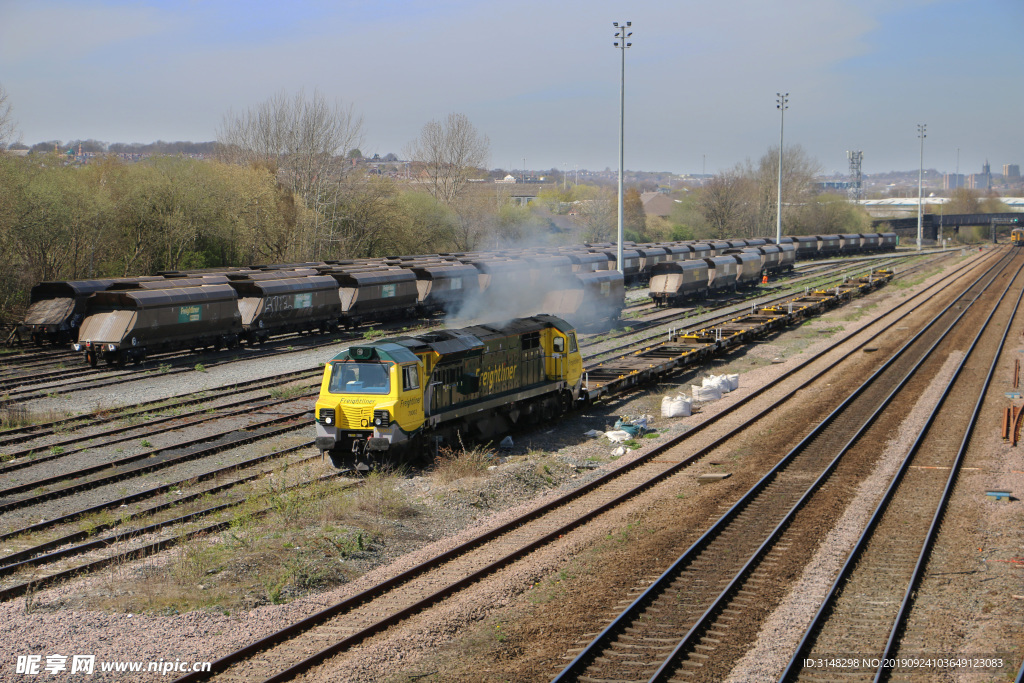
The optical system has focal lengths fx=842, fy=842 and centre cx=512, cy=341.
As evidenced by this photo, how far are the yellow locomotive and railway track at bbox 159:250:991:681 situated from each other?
377cm

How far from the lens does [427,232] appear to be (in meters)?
77.4

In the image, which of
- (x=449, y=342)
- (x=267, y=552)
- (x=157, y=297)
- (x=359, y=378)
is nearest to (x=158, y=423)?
(x=359, y=378)

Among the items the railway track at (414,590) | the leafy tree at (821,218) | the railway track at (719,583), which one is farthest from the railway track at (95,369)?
the leafy tree at (821,218)

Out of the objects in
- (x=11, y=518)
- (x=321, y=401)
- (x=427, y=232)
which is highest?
(x=427, y=232)

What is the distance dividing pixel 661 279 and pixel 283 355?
83.7ft

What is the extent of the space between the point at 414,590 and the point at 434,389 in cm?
719

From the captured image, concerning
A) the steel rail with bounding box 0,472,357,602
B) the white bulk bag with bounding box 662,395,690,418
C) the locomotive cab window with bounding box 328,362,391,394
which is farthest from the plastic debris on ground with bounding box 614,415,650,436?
the steel rail with bounding box 0,472,357,602

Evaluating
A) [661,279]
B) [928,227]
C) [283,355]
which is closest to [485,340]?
[283,355]

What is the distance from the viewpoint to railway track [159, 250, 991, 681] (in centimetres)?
963

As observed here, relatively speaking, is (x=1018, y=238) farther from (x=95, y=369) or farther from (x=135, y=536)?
(x=135, y=536)

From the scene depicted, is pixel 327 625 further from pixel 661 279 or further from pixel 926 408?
pixel 661 279

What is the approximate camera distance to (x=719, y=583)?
12.2 metres

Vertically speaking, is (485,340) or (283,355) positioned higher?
(485,340)

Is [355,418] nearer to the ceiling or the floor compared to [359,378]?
nearer to the floor
